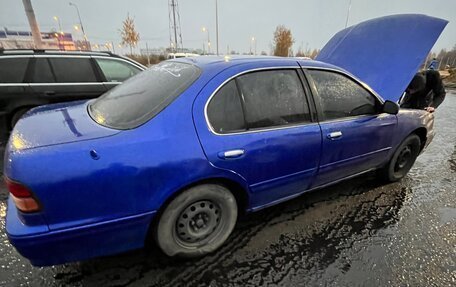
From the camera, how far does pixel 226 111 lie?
2170 millimetres

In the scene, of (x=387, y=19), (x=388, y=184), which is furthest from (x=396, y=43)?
(x=388, y=184)

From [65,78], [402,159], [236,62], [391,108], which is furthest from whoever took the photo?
[65,78]

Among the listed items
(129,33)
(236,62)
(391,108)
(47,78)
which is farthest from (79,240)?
(129,33)

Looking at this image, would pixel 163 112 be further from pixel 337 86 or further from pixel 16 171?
pixel 337 86

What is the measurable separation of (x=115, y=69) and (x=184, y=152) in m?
4.41

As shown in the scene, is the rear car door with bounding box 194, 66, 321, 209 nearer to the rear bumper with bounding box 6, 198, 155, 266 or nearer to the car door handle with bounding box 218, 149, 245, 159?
the car door handle with bounding box 218, 149, 245, 159

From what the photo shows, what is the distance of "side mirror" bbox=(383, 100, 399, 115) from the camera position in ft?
9.64

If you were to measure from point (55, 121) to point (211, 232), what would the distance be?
5.10 ft

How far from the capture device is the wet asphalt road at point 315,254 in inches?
84.0

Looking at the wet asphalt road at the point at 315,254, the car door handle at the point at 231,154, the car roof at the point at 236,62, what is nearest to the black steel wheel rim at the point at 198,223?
the wet asphalt road at the point at 315,254

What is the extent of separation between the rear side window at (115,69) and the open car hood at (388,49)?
411 cm

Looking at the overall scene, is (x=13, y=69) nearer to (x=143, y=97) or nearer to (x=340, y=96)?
(x=143, y=97)

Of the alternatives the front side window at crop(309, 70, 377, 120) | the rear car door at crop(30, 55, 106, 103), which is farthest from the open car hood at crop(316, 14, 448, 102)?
the rear car door at crop(30, 55, 106, 103)

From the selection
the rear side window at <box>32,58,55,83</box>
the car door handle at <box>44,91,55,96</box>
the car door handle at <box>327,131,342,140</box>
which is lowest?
the car door handle at <box>44,91,55,96</box>
